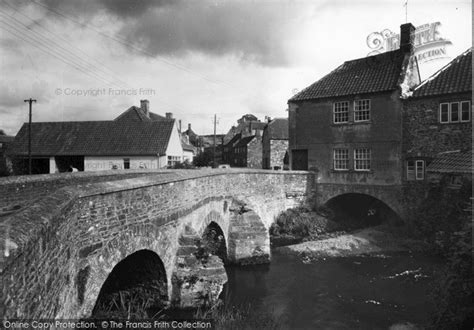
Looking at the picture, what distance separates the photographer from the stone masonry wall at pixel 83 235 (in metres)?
3.27

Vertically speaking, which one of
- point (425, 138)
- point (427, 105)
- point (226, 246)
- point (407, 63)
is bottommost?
point (226, 246)

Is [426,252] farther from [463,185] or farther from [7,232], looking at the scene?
[7,232]

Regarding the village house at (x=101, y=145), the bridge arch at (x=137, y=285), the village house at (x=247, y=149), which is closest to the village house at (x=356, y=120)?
the village house at (x=101, y=145)

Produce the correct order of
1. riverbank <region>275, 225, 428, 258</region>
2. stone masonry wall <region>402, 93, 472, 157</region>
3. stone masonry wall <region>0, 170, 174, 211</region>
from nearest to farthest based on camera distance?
1. stone masonry wall <region>0, 170, 174, 211</region>
2. riverbank <region>275, 225, 428, 258</region>
3. stone masonry wall <region>402, 93, 472, 157</region>

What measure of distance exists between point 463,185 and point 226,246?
9.80 m

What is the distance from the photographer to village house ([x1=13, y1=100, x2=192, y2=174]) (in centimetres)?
2733

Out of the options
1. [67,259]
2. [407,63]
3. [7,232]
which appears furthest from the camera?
[407,63]

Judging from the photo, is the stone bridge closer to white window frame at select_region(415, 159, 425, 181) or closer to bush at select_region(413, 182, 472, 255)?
bush at select_region(413, 182, 472, 255)

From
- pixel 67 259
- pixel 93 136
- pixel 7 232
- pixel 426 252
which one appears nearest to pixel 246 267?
pixel 426 252

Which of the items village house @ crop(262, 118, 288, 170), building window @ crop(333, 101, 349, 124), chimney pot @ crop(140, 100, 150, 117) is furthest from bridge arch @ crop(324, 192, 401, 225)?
chimney pot @ crop(140, 100, 150, 117)

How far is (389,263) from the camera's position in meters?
13.5

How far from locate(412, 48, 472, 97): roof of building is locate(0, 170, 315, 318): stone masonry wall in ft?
41.4

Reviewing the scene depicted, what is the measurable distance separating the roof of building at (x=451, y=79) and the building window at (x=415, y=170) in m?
3.40

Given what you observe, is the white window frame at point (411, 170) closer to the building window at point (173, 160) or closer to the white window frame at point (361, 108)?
the white window frame at point (361, 108)
